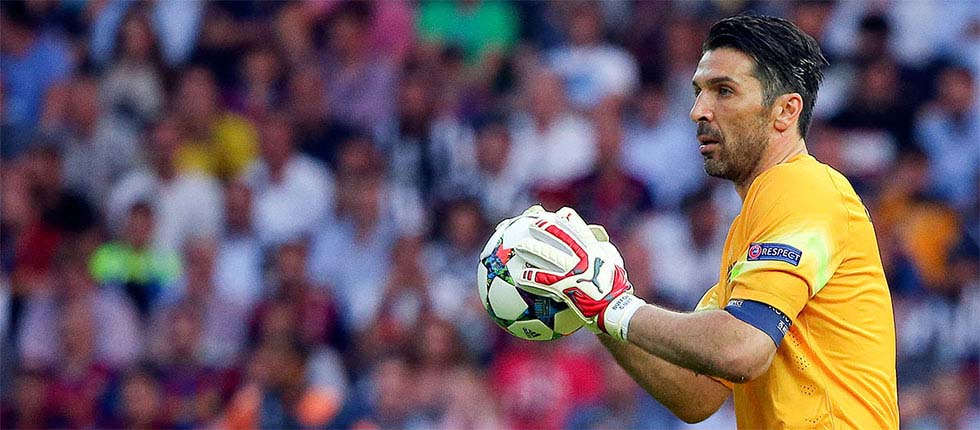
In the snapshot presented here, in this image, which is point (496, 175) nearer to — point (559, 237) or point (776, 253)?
point (559, 237)

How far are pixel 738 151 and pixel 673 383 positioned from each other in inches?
31.3

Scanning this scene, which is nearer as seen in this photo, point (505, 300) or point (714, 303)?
point (505, 300)

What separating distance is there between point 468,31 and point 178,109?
2.35m

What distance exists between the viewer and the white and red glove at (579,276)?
358 centimetres

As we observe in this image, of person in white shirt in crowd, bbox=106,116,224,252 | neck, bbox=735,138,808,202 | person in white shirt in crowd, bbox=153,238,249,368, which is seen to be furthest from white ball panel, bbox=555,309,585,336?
person in white shirt in crowd, bbox=106,116,224,252

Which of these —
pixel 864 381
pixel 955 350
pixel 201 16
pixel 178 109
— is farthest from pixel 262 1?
pixel 864 381

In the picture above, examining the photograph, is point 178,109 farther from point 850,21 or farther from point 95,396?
point 850,21

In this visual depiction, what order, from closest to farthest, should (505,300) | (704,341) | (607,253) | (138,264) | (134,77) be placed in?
(704,341) → (607,253) → (505,300) → (138,264) → (134,77)

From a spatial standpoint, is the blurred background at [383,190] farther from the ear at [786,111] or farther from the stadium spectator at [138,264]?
the ear at [786,111]

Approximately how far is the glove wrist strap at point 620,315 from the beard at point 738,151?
1.83 ft

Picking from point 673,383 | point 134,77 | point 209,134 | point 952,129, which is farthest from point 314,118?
point 673,383

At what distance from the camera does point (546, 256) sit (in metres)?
3.62

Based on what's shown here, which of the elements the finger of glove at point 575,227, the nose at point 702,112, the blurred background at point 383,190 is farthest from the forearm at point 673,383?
the blurred background at point 383,190

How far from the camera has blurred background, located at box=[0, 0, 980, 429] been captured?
8.83 meters
